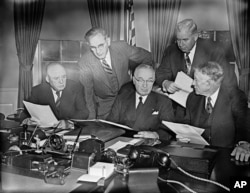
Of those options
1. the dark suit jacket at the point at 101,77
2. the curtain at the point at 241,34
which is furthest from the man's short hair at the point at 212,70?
the dark suit jacket at the point at 101,77

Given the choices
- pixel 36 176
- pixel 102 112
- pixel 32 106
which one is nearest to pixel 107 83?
pixel 102 112

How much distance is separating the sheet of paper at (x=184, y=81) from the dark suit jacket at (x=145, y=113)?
0.48 feet

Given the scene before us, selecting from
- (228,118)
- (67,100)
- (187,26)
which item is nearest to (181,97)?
(228,118)

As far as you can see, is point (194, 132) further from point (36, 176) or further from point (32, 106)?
point (32, 106)

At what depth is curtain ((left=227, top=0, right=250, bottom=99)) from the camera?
1.99m

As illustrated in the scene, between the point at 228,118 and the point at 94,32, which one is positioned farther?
the point at 94,32

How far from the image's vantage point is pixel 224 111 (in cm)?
207

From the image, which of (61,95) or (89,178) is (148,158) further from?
(61,95)

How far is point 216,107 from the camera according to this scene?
2.10m

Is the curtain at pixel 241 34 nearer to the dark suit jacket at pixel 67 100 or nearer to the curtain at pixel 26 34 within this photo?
the dark suit jacket at pixel 67 100

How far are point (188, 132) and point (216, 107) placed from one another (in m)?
0.33

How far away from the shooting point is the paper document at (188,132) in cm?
188

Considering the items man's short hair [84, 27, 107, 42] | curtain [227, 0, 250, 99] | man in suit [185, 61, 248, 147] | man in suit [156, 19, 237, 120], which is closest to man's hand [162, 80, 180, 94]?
man in suit [156, 19, 237, 120]

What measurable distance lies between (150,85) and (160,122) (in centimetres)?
28
